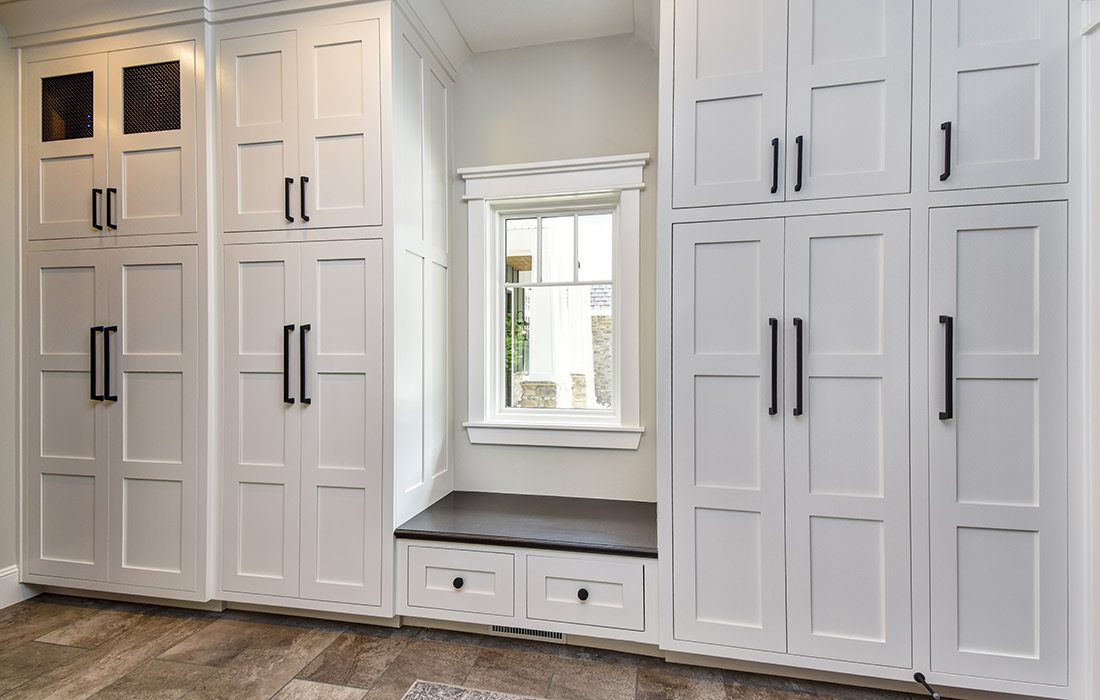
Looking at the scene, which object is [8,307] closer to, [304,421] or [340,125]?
[304,421]

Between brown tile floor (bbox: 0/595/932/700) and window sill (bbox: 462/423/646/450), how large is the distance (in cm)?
87

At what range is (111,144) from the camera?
2258mm

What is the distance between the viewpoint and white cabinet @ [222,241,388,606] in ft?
6.89

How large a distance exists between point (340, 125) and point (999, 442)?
2.61 metres

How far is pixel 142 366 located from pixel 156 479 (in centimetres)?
49

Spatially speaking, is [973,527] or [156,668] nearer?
[973,527]

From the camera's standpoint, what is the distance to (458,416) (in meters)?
2.71

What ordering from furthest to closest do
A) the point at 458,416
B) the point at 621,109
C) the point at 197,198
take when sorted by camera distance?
the point at 458,416 → the point at 621,109 → the point at 197,198

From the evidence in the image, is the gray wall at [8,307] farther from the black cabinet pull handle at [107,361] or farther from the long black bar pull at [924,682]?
the long black bar pull at [924,682]

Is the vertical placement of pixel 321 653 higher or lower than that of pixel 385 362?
lower

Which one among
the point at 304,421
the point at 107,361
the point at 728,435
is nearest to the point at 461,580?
the point at 304,421

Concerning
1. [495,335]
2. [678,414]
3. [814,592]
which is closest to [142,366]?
[495,335]
